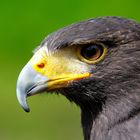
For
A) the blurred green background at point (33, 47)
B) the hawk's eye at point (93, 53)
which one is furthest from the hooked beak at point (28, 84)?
the blurred green background at point (33, 47)

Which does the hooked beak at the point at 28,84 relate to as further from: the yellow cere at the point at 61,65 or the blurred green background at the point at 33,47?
the blurred green background at the point at 33,47

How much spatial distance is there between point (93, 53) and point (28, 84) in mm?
580

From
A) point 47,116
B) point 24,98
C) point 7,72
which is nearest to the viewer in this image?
point 24,98

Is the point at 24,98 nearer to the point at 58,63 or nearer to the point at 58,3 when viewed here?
the point at 58,63

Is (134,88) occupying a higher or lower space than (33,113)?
lower

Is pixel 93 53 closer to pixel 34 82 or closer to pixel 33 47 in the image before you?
pixel 34 82

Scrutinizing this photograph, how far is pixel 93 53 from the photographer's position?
816 cm

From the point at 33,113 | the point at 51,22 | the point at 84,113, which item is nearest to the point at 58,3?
the point at 51,22

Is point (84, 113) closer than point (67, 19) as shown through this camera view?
Yes

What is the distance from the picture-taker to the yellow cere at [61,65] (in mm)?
8234

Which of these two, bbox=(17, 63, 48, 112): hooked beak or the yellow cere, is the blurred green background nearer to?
the yellow cere

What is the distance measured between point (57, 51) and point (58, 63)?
10 centimetres

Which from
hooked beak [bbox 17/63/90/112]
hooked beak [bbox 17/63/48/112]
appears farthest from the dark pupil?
hooked beak [bbox 17/63/48/112]

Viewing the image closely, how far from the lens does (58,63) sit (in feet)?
27.2
